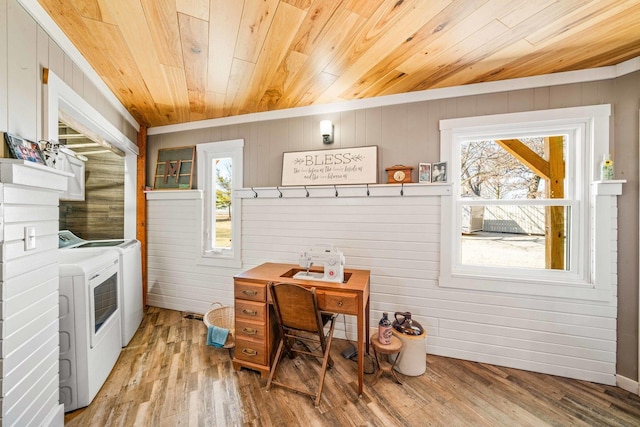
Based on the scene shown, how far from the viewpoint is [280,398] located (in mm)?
1726

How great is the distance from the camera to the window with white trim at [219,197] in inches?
A: 113

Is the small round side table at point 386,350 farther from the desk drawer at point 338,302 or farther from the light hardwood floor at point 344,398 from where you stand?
the desk drawer at point 338,302

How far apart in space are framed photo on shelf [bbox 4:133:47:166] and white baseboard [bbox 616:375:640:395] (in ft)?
13.2

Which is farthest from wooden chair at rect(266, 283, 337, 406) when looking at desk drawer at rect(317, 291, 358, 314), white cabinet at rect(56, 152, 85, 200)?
white cabinet at rect(56, 152, 85, 200)

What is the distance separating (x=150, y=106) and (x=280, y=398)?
118 inches

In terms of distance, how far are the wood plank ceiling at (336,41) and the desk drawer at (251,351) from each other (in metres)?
2.16

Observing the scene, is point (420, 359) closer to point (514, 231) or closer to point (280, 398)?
point (280, 398)

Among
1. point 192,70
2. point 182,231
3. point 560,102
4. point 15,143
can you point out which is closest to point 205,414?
point 15,143

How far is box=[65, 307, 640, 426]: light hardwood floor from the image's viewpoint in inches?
61.3

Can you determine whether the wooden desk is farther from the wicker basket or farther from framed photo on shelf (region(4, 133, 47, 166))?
framed photo on shelf (region(4, 133, 47, 166))

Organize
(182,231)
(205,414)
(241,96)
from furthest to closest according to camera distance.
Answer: (182,231) < (241,96) < (205,414)

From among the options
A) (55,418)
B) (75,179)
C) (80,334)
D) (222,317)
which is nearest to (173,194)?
(75,179)

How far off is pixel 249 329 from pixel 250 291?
0.31 metres

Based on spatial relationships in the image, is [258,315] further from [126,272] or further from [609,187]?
[609,187]
